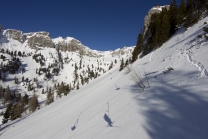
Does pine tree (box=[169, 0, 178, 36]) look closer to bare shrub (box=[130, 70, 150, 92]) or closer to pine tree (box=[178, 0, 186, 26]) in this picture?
pine tree (box=[178, 0, 186, 26])

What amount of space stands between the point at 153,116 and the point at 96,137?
225cm

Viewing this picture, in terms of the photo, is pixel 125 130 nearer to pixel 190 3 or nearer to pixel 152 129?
pixel 152 129

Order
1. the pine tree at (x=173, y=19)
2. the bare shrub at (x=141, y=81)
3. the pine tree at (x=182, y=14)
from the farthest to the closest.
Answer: the pine tree at (x=173, y=19), the pine tree at (x=182, y=14), the bare shrub at (x=141, y=81)

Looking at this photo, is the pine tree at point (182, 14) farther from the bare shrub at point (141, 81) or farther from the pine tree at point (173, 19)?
the bare shrub at point (141, 81)

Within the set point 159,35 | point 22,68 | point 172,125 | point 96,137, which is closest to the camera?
point 172,125

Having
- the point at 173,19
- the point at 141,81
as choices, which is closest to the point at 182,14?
the point at 173,19

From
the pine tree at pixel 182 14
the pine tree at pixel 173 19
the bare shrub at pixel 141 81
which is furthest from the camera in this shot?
the pine tree at pixel 173 19

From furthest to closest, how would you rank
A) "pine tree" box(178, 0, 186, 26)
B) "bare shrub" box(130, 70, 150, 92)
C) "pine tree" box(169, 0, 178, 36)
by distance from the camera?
"pine tree" box(169, 0, 178, 36) → "pine tree" box(178, 0, 186, 26) → "bare shrub" box(130, 70, 150, 92)

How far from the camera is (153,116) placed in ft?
13.8

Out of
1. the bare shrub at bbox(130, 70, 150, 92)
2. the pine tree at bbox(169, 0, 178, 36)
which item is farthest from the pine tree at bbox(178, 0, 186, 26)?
the bare shrub at bbox(130, 70, 150, 92)

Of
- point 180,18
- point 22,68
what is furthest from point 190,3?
point 22,68

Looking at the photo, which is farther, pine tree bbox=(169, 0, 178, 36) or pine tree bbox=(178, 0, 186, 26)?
pine tree bbox=(169, 0, 178, 36)

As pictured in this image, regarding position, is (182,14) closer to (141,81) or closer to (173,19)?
(173,19)

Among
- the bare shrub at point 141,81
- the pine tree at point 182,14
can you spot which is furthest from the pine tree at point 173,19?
the bare shrub at point 141,81
